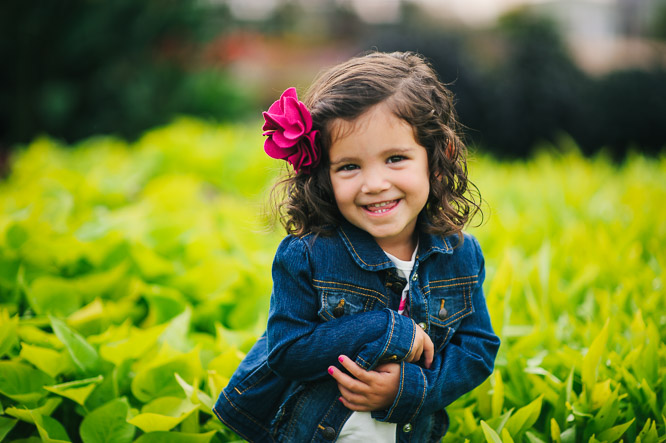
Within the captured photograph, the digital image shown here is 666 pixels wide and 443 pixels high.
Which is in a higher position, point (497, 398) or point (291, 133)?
point (291, 133)

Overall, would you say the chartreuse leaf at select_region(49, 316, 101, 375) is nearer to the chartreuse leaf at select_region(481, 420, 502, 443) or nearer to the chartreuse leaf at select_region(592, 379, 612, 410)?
the chartreuse leaf at select_region(481, 420, 502, 443)

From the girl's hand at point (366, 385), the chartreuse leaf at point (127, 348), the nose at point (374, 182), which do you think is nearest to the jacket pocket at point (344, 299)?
the girl's hand at point (366, 385)

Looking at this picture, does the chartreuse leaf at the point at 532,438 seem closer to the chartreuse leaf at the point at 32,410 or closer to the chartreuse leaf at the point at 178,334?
the chartreuse leaf at the point at 178,334

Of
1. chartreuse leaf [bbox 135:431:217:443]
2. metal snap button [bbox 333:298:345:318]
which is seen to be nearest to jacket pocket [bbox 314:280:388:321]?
metal snap button [bbox 333:298:345:318]

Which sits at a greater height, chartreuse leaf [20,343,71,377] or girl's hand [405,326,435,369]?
girl's hand [405,326,435,369]

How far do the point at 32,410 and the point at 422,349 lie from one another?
1.19 m

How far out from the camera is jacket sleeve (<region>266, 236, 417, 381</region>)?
1474mm

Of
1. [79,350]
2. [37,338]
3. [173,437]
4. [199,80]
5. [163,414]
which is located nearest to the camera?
[173,437]

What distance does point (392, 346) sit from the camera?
1471 millimetres

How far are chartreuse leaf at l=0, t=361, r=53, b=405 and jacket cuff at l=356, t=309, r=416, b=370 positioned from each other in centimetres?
110

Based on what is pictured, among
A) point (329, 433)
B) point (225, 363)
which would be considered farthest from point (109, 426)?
point (329, 433)

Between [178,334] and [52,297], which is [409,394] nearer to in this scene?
[178,334]

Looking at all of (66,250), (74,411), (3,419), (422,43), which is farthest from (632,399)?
(422,43)

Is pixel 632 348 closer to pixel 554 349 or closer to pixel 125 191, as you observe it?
pixel 554 349
